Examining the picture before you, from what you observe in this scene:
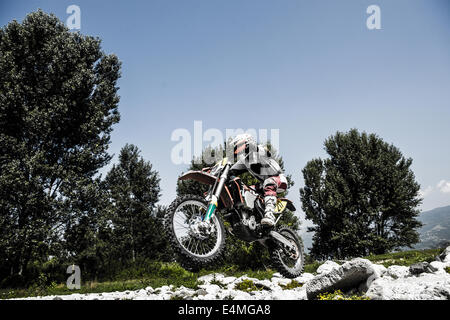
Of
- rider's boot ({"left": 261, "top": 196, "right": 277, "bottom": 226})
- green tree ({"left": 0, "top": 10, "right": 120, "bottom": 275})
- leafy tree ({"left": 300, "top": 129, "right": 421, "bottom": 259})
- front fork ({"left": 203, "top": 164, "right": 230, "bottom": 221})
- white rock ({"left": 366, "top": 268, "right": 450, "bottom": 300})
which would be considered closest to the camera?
white rock ({"left": 366, "top": 268, "right": 450, "bottom": 300})

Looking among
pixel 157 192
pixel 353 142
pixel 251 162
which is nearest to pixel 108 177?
pixel 157 192

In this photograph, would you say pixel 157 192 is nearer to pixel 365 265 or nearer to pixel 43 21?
pixel 43 21

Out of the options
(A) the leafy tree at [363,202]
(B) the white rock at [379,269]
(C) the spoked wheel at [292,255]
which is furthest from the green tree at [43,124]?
(A) the leafy tree at [363,202]

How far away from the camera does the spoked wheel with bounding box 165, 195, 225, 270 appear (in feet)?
9.94

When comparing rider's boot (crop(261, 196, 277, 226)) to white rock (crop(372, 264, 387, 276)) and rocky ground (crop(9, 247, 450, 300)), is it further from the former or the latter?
white rock (crop(372, 264, 387, 276))

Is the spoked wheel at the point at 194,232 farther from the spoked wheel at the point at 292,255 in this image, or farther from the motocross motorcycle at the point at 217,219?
the spoked wheel at the point at 292,255

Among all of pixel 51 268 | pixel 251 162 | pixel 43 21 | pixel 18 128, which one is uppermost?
pixel 43 21

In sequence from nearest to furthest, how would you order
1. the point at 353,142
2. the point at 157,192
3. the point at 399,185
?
the point at 157,192 → the point at 399,185 → the point at 353,142

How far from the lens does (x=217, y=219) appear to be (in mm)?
3602

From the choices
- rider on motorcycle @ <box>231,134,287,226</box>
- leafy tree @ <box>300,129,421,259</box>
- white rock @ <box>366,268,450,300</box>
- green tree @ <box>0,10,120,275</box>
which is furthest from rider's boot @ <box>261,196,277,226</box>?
leafy tree @ <box>300,129,421,259</box>

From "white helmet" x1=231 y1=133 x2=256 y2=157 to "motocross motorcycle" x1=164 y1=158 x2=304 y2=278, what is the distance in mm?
240

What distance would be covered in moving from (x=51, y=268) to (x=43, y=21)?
14.0 metres
